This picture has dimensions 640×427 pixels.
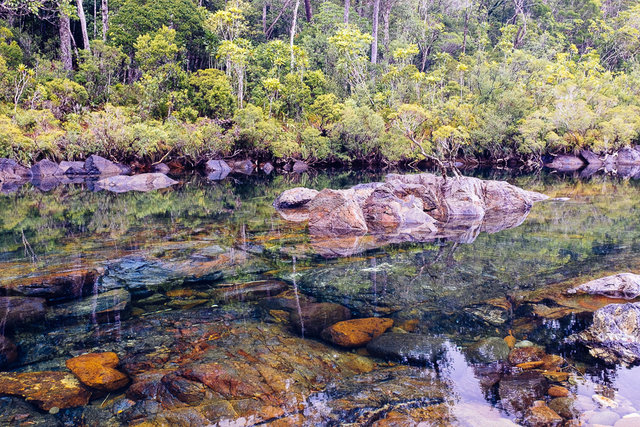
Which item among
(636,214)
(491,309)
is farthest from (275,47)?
(491,309)

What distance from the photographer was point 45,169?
84.1 feet

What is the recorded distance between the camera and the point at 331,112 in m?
33.7

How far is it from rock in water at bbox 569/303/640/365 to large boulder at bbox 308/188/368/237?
22.8ft

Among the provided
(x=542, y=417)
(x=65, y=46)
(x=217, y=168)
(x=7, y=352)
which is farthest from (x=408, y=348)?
(x=65, y=46)

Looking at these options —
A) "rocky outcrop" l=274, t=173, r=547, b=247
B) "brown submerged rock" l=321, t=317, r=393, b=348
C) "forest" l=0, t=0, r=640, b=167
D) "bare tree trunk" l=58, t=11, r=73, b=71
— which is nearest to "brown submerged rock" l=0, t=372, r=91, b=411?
"brown submerged rock" l=321, t=317, r=393, b=348

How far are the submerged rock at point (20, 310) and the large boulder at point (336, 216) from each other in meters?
6.87

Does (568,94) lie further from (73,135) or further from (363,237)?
(73,135)

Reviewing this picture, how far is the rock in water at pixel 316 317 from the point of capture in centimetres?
579

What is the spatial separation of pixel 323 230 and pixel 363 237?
4.25 feet

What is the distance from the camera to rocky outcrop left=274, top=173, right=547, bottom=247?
1239cm

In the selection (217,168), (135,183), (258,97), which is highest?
(258,97)

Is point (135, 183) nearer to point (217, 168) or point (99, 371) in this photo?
point (217, 168)

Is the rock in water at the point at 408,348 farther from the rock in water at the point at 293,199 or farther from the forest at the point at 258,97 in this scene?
the forest at the point at 258,97

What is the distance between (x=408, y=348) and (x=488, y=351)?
925 millimetres
